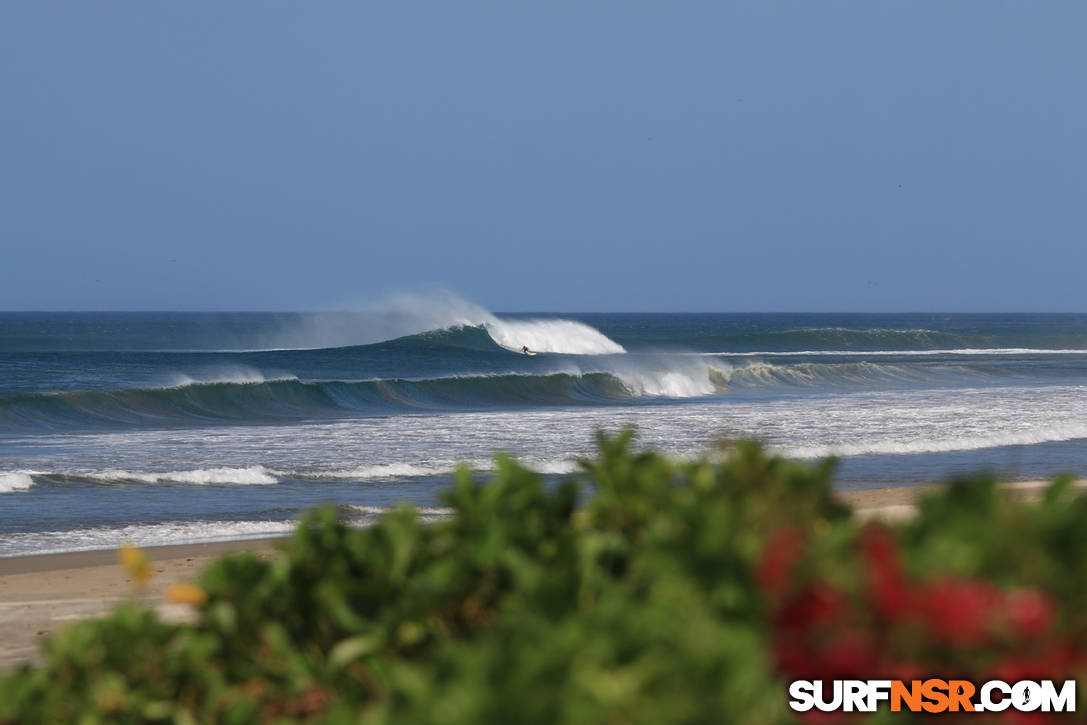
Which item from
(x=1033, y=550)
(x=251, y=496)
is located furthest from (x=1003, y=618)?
(x=251, y=496)

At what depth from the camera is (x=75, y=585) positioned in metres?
8.03

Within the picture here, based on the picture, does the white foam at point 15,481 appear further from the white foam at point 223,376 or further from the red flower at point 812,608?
the white foam at point 223,376

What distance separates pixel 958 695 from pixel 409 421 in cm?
2133

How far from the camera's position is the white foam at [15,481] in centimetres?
1327

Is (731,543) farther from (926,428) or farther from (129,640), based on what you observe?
(926,428)

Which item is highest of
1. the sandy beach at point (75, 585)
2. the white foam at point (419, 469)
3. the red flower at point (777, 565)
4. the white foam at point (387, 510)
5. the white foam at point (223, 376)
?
the white foam at point (223, 376)

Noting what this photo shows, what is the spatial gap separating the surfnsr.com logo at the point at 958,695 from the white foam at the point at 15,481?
13117 millimetres

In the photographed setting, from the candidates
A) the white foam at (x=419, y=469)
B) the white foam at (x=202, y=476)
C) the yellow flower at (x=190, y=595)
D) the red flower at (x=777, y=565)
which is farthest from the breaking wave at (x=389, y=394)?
the red flower at (x=777, y=565)

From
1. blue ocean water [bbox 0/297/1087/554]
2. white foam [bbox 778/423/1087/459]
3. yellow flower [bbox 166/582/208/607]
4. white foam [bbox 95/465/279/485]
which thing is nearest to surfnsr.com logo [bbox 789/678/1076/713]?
blue ocean water [bbox 0/297/1087/554]

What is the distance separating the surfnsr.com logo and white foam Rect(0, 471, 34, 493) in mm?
13117

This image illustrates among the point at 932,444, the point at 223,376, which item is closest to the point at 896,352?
the point at 223,376

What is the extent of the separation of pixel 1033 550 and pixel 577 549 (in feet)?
2.54

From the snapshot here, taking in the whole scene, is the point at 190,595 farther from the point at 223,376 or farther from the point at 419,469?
the point at 223,376

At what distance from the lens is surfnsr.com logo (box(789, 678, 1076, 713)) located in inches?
67.1
